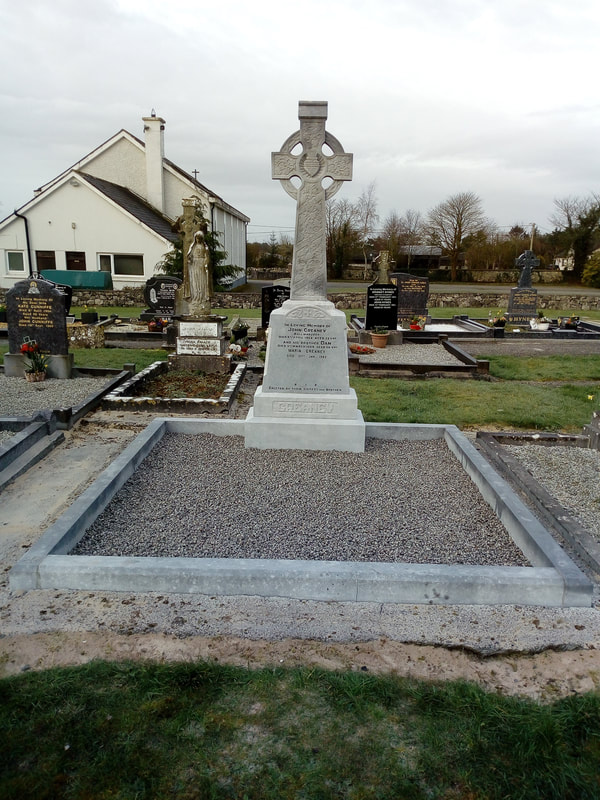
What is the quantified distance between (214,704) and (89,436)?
199 inches

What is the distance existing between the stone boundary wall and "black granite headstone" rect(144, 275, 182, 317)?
22.7 ft

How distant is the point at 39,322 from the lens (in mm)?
9875

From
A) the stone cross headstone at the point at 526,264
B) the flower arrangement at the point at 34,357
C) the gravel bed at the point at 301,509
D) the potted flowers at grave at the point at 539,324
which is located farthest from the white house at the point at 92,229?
the gravel bed at the point at 301,509

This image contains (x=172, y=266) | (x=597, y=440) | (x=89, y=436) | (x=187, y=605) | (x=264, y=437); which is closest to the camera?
(x=187, y=605)

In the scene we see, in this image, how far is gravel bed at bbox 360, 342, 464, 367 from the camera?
481 inches

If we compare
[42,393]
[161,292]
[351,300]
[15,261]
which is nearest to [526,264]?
[351,300]

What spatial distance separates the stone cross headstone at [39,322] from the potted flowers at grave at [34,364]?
7.2 inches

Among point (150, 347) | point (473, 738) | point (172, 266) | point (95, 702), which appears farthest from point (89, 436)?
point (172, 266)

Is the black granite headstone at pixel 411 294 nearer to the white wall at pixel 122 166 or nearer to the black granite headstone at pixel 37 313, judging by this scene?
the black granite headstone at pixel 37 313

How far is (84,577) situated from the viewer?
11.4 feet

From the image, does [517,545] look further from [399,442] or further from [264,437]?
[264,437]

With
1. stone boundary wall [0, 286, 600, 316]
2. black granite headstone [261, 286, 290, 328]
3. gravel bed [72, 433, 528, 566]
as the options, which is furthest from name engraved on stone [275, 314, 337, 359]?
stone boundary wall [0, 286, 600, 316]

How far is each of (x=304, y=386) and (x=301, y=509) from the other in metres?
1.92

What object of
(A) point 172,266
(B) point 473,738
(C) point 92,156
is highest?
(C) point 92,156
